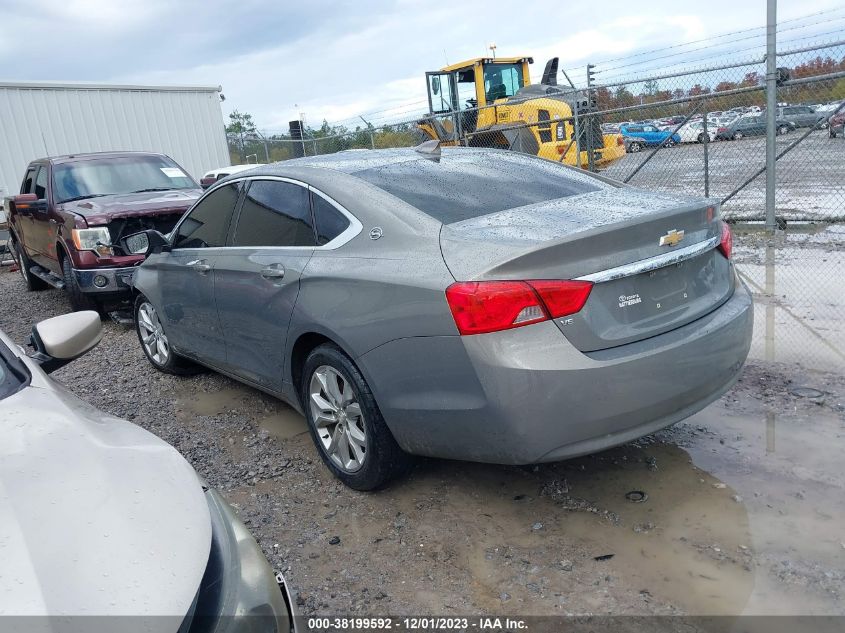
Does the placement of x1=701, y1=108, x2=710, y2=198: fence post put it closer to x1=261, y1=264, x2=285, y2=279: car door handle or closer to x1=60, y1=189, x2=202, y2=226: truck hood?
x1=60, y1=189, x2=202, y2=226: truck hood

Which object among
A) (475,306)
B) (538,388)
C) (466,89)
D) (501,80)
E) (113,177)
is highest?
(501,80)

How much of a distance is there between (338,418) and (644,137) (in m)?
9.51

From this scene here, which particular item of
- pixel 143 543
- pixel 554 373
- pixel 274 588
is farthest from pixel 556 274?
pixel 143 543

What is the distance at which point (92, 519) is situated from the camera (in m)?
1.66

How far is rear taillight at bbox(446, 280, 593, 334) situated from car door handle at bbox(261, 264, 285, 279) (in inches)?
49.9

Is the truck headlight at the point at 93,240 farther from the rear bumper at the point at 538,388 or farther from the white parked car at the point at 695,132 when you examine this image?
the white parked car at the point at 695,132

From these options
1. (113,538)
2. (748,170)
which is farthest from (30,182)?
(748,170)

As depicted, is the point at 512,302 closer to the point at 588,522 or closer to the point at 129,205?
the point at 588,522

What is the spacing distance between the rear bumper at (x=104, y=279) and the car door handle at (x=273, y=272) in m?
4.21

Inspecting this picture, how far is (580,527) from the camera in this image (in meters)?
3.06

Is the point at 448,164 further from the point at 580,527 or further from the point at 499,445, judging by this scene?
the point at 580,527

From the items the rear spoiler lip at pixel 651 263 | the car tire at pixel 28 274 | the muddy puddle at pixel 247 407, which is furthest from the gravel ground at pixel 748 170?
the car tire at pixel 28 274

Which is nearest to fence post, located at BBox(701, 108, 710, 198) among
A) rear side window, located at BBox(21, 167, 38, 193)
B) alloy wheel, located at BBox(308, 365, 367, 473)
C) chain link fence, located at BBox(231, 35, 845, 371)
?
chain link fence, located at BBox(231, 35, 845, 371)

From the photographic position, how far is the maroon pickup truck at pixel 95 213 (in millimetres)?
7469
